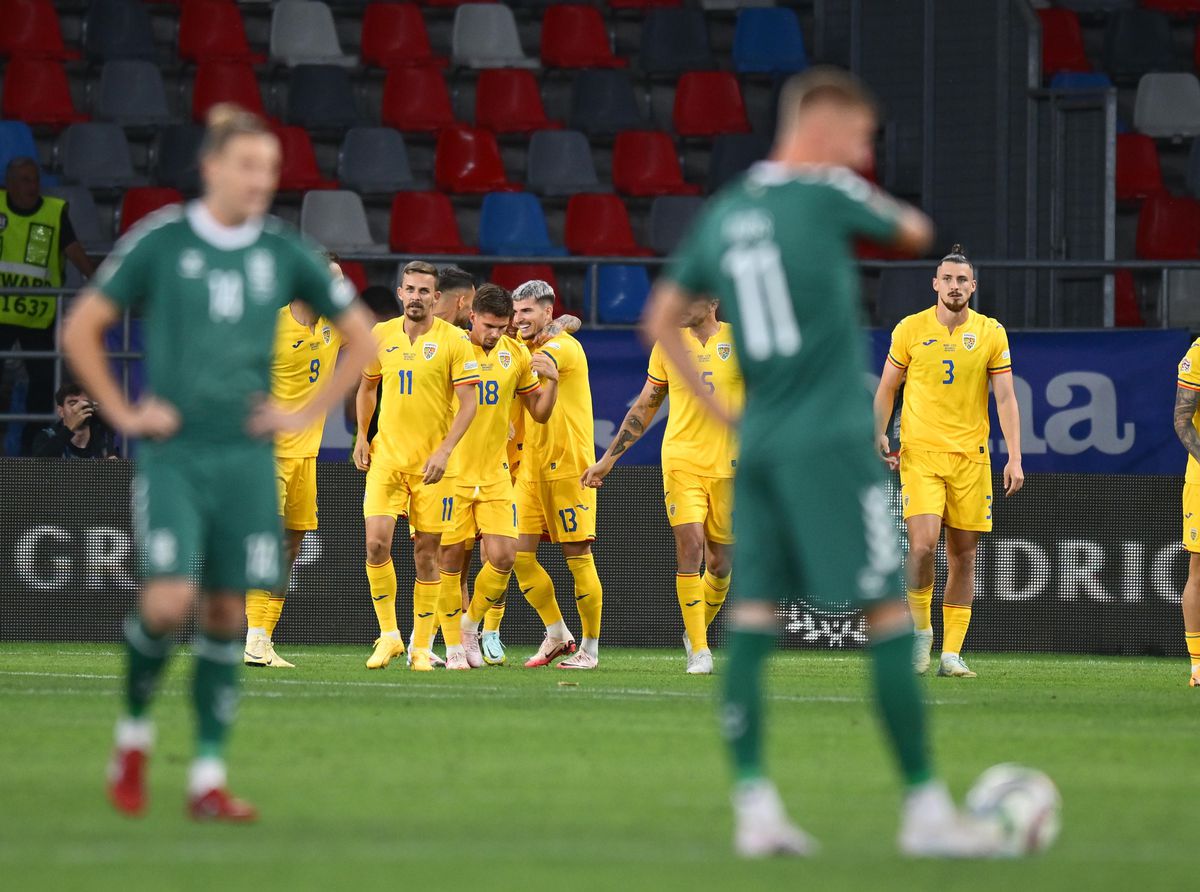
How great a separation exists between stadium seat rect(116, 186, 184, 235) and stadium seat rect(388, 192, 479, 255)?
6.41ft

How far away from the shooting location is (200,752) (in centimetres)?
593

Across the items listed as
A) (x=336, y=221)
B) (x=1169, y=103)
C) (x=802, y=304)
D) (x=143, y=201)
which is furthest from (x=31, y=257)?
(x=802, y=304)

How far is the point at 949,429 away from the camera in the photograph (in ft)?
40.4

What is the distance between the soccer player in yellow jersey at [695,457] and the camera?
12.4 metres

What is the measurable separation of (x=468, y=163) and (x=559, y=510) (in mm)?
7240

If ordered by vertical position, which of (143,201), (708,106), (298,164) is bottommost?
(143,201)

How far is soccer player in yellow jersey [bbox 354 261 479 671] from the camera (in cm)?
1221

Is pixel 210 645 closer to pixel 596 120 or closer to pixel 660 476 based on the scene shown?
pixel 660 476

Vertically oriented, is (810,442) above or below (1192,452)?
above

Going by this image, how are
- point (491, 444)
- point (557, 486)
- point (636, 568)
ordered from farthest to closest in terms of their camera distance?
point (636, 568) → point (557, 486) → point (491, 444)

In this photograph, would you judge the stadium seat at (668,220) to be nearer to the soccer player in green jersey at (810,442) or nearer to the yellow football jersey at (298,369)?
the yellow football jersey at (298,369)

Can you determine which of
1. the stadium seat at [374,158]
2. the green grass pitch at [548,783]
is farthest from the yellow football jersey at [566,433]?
the stadium seat at [374,158]

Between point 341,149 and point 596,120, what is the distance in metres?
2.48

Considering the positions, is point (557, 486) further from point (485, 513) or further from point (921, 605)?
point (921, 605)
